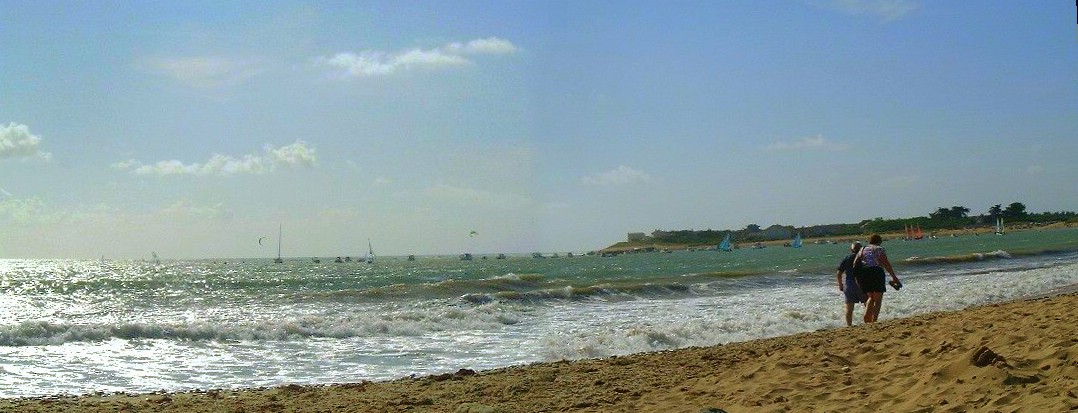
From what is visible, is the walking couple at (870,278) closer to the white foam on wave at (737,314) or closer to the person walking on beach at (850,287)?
the person walking on beach at (850,287)

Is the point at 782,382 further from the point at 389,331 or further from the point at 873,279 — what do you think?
the point at 389,331

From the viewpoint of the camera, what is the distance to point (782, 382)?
7254 millimetres

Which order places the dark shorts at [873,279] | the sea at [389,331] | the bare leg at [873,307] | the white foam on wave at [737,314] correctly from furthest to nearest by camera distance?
the white foam on wave at [737,314]
the bare leg at [873,307]
the dark shorts at [873,279]
the sea at [389,331]

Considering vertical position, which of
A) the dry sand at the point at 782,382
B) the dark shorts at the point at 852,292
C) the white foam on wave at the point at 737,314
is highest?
the dark shorts at the point at 852,292

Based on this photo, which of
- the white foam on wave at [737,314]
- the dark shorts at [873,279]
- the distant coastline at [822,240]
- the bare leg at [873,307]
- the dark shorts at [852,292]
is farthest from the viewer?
the distant coastline at [822,240]

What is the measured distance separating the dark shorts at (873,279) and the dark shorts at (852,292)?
292mm

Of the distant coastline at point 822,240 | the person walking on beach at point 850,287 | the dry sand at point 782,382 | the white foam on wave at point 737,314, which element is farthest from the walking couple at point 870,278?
the distant coastline at point 822,240

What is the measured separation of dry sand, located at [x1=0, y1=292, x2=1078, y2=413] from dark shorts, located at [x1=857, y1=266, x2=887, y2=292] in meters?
2.27

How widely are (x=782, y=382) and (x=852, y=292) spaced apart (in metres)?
7.12

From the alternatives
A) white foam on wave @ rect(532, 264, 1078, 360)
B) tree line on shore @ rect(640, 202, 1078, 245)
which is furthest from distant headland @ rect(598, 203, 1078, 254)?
white foam on wave @ rect(532, 264, 1078, 360)

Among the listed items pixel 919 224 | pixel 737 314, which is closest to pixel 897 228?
pixel 919 224

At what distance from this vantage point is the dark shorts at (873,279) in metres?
13.1

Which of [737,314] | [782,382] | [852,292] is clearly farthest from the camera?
[737,314]

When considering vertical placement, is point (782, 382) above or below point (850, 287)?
below
